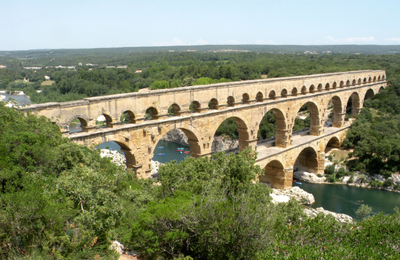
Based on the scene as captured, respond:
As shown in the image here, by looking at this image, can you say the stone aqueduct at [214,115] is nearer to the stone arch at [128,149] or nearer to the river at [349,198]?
the stone arch at [128,149]

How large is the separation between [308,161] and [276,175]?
5.93 meters

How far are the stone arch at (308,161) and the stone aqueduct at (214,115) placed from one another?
8 cm

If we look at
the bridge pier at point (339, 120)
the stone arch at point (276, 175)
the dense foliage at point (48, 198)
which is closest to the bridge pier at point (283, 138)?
the stone arch at point (276, 175)

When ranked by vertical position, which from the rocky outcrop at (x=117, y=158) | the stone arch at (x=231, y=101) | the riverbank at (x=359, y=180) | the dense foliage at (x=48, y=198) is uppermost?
the stone arch at (x=231, y=101)

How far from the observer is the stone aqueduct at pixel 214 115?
14626 mm

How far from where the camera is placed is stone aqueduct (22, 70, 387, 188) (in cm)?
1463

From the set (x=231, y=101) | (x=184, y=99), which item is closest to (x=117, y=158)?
(x=184, y=99)

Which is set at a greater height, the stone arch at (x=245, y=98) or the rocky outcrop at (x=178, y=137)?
the stone arch at (x=245, y=98)

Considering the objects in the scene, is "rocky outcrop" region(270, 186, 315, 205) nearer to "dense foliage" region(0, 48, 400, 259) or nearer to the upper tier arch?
the upper tier arch

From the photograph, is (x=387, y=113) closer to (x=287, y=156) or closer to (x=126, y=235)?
(x=287, y=156)

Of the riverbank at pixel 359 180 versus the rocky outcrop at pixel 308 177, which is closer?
the riverbank at pixel 359 180

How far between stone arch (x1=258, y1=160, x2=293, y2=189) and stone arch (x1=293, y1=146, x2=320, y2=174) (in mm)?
4825

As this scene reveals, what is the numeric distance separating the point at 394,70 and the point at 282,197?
39.7 meters

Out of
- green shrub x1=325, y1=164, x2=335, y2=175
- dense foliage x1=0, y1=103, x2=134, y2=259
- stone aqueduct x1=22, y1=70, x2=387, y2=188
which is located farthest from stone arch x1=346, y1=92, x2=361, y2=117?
dense foliage x1=0, y1=103, x2=134, y2=259
